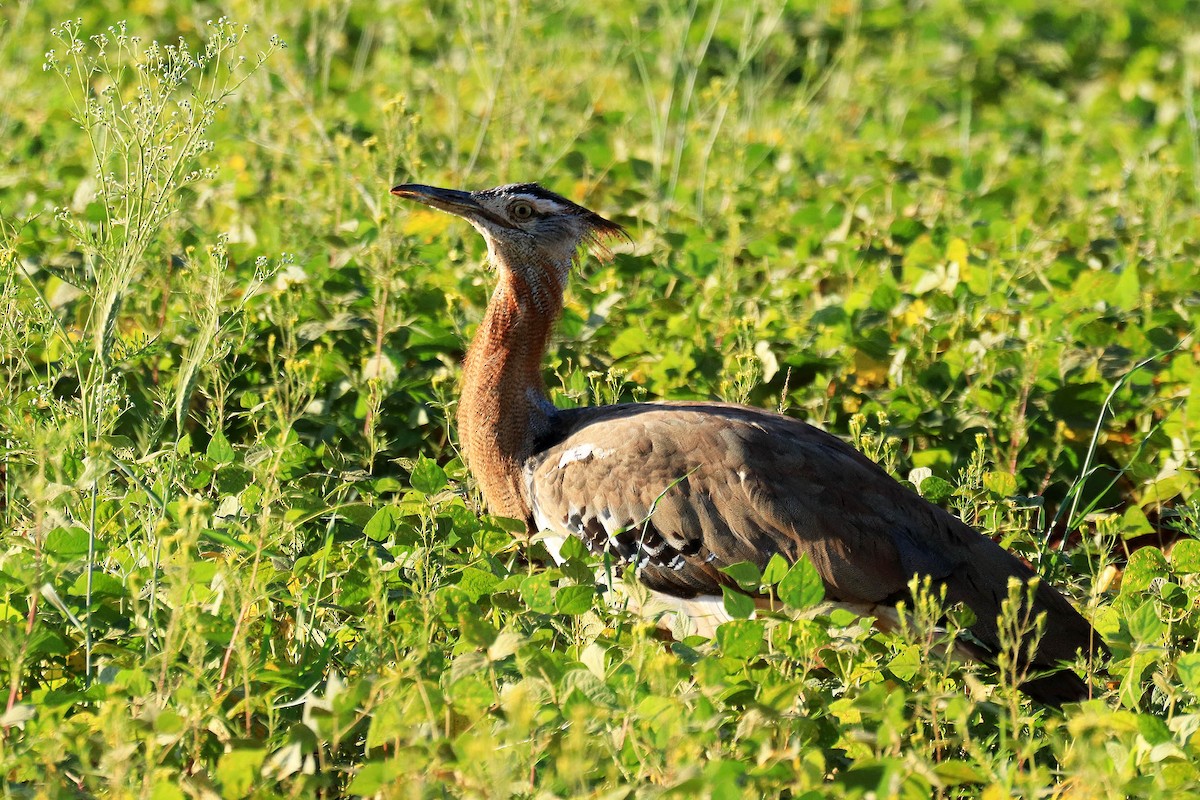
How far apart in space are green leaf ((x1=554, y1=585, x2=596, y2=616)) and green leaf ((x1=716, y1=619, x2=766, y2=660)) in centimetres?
28

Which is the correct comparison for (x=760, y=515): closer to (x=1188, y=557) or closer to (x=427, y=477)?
(x=427, y=477)

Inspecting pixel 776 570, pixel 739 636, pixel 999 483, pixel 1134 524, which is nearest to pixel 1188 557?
pixel 1134 524

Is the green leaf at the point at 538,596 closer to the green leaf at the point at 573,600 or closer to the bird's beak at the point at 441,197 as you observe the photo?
the green leaf at the point at 573,600

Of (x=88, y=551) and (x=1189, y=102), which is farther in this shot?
(x=1189, y=102)

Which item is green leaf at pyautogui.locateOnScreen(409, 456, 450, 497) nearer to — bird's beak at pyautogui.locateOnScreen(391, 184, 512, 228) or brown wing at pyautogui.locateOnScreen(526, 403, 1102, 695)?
brown wing at pyautogui.locateOnScreen(526, 403, 1102, 695)

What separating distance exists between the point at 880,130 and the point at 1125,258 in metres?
2.22

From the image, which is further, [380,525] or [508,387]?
[508,387]

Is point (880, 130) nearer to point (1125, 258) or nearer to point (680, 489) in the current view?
point (1125, 258)

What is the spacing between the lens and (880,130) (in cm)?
761

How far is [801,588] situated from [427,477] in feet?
3.38

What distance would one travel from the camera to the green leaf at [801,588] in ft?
9.89

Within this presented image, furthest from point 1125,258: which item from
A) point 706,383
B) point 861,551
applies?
point 861,551

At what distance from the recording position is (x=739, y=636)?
301cm

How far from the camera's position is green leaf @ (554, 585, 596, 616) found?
121 inches
